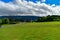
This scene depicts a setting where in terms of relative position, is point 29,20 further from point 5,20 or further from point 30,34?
point 30,34

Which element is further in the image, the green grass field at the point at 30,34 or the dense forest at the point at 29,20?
the dense forest at the point at 29,20

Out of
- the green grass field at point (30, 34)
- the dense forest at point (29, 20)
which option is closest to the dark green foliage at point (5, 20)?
the dense forest at point (29, 20)

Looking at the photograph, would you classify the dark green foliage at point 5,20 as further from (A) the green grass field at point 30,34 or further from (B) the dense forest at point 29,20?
(A) the green grass field at point 30,34

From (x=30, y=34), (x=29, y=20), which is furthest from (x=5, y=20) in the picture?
(x=30, y=34)

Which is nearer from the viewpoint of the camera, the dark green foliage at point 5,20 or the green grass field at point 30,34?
the green grass field at point 30,34

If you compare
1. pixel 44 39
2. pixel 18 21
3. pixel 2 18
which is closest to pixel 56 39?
pixel 44 39

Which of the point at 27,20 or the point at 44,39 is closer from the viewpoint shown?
the point at 44,39

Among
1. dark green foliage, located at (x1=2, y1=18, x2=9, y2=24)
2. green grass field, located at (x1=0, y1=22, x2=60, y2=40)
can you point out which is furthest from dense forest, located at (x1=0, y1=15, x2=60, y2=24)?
green grass field, located at (x1=0, y1=22, x2=60, y2=40)

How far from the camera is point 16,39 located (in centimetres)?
2352

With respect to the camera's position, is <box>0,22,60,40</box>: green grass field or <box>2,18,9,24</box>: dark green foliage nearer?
<box>0,22,60,40</box>: green grass field

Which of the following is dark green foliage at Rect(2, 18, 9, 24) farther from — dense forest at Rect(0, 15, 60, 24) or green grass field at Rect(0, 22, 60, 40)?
green grass field at Rect(0, 22, 60, 40)

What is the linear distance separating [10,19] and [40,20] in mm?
17261

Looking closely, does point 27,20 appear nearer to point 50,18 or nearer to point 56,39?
point 50,18

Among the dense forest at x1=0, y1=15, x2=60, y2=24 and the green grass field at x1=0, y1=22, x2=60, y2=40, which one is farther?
the dense forest at x1=0, y1=15, x2=60, y2=24
